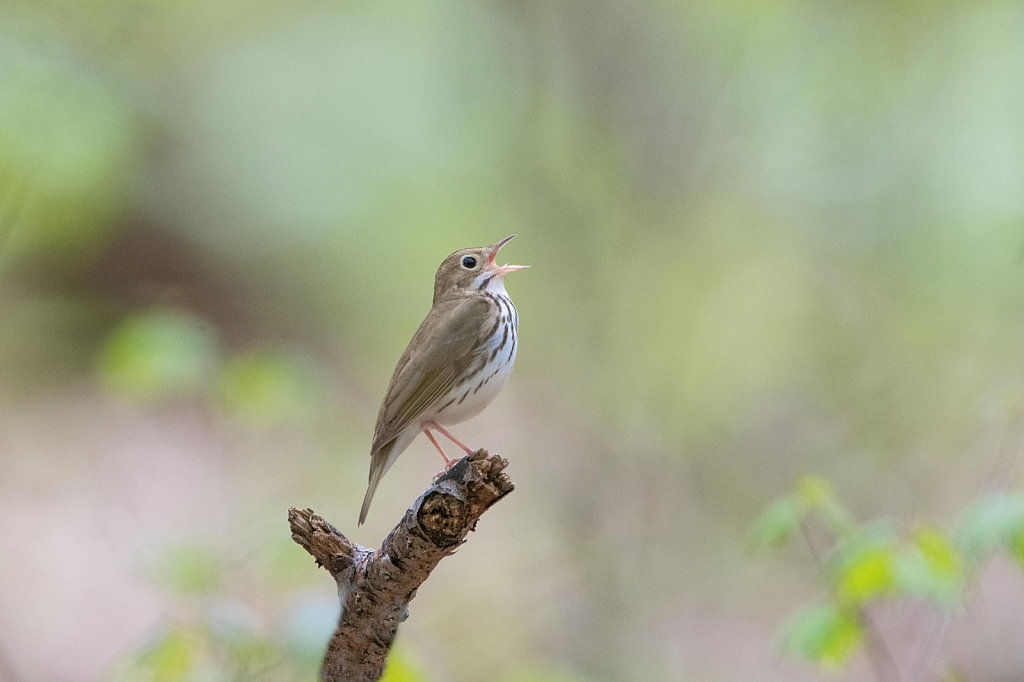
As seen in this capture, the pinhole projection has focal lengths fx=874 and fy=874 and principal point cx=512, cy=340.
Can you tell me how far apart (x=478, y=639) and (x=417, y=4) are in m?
6.11

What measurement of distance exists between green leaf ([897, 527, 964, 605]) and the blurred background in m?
3.78

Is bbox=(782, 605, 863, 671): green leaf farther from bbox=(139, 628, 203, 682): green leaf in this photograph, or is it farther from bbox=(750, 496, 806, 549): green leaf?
bbox=(139, 628, 203, 682): green leaf

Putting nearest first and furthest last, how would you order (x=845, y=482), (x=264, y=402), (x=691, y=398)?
(x=264, y=402)
(x=845, y=482)
(x=691, y=398)

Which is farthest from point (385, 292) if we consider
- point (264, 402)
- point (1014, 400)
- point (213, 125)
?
point (1014, 400)

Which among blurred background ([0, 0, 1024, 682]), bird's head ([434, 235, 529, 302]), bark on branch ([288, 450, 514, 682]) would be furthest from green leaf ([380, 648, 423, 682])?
blurred background ([0, 0, 1024, 682])

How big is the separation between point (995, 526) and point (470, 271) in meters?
1.63

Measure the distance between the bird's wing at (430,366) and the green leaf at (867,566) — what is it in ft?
4.28

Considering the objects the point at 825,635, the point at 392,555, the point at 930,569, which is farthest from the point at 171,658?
the point at 930,569

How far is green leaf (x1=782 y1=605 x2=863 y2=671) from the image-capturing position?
277 cm

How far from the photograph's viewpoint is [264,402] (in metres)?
4.29

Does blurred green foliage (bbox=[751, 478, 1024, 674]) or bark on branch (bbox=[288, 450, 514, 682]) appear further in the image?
blurred green foliage (bbox=[751, 478, 1024, 674])

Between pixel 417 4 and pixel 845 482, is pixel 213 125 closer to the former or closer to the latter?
pixel 417 4

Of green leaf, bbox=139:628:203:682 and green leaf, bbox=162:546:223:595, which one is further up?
green leaf, bbox=162:546:223:595

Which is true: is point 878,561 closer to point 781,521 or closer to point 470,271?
point 781,521
